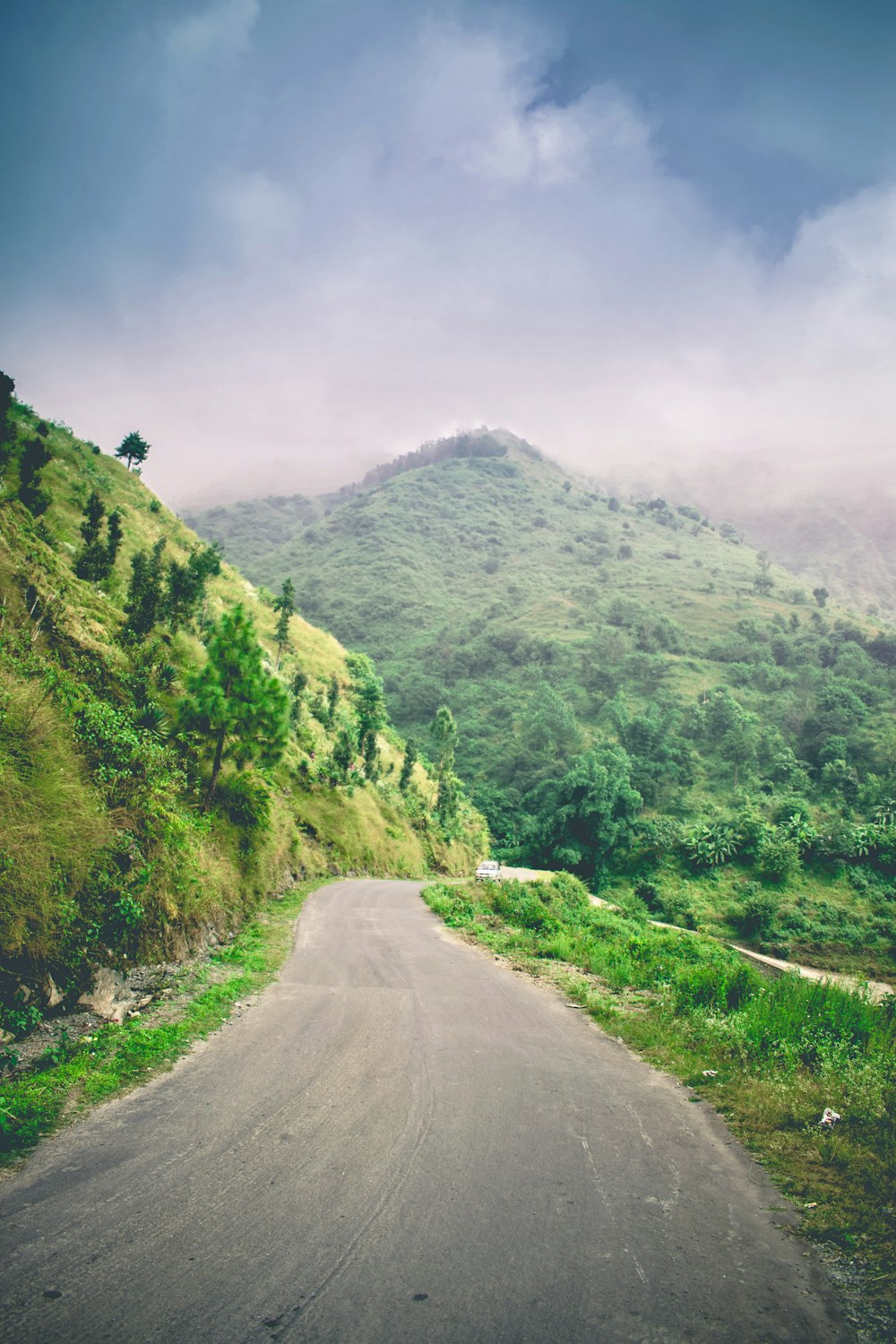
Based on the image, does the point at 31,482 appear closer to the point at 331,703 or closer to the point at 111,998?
the point at 331,703

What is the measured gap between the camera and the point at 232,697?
19109 mm

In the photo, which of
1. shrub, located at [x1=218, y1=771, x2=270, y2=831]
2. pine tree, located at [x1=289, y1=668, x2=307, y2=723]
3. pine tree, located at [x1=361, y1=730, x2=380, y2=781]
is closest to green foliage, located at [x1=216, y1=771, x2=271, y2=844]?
shrub, located at [x1=218, y1=771, x2=270, y2=831]

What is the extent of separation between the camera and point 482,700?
115312 millimetres

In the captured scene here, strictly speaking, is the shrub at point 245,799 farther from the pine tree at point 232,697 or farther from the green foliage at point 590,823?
the green foliage at point 590,823

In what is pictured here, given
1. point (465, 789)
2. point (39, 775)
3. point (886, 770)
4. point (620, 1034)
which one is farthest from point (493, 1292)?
point (886, 770)

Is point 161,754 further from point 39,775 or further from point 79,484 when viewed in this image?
point 79,484

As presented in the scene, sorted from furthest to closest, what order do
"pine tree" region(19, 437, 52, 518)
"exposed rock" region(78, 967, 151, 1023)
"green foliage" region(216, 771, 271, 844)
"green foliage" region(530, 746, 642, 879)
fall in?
"green foliage" region(530, 746, 642, 879)
"pine tree" region(19, 437, 52, 518)
"green foliage" region(216, 771, 271, 844)
"exposed rock" region(78, 967, 151, 1023)

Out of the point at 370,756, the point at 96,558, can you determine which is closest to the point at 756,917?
the point at 370,756

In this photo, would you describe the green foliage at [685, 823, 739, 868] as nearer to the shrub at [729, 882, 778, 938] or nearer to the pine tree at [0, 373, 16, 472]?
the shrub at [729, 882, 778, 938]

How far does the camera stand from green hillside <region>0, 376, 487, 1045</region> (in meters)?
8.38

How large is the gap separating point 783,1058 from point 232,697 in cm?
1667

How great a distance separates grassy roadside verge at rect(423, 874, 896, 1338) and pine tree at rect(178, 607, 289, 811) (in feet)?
33.4

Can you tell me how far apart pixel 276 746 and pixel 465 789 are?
67549 mm

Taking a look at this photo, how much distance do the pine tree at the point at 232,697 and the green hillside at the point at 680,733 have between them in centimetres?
4598
